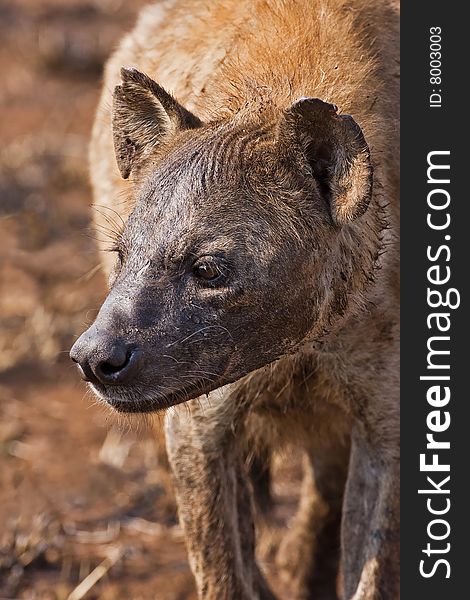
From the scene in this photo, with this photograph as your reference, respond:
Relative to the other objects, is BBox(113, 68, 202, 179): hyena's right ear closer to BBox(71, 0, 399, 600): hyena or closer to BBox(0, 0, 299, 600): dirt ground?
BBox(71, 0, 399, 600): hyena

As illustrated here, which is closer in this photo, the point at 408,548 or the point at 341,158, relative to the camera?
the point at 341,158

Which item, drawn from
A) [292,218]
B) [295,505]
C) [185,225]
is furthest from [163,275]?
[295,505]

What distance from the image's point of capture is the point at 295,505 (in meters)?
6.46

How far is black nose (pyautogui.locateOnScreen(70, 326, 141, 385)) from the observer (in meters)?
3.72

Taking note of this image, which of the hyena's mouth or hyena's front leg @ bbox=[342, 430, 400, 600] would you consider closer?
the hyena's mouth

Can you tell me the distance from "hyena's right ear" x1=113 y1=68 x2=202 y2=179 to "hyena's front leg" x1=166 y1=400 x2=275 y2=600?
83 centimetres

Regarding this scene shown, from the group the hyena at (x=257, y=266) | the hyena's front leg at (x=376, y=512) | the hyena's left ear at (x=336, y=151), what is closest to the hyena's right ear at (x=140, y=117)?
the hyena at (x=257, y=266)

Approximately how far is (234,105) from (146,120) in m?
0.27

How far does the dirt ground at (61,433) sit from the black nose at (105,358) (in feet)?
1.89

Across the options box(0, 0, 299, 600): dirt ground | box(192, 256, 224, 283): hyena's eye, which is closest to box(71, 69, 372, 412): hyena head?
box(192, 256, 224, 283): hyena's eye

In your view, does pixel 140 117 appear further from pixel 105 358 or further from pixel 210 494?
pixel 210 494

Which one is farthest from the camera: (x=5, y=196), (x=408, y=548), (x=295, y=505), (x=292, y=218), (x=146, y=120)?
(x=5, y=196)

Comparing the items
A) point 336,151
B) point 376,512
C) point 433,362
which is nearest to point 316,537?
point 376,512

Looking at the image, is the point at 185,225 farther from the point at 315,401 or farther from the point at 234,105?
the point at 315,401
